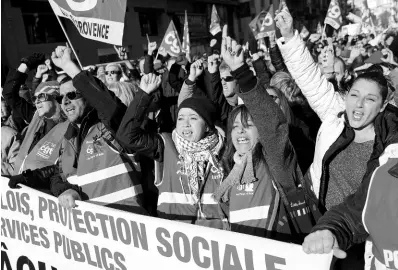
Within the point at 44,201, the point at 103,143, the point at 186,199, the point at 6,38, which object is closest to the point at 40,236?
the point at 44,201

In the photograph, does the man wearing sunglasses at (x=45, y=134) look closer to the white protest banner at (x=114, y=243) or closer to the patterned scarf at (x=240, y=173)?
the white protest banner at (x=114, y=243)

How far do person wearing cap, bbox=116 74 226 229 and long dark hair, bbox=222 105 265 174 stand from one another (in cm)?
7

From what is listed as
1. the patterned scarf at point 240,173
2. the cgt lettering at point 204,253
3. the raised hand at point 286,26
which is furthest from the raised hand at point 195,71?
the cgt lettering at point 204,253

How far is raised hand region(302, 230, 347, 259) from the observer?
1695 millimetres

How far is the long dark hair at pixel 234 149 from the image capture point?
243 cm

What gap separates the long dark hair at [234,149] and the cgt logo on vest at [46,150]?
154 cm

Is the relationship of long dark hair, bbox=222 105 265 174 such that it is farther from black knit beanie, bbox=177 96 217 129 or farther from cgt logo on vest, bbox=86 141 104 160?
cgt logo on vest, bbox=86 141 104 160

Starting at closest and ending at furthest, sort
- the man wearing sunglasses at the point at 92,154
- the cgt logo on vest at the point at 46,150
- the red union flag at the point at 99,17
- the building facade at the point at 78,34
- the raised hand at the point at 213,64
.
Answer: the man wearing sunglasses at the point at 92,154 < the cgt logo on vest at the point at 46,150 < the red union flag at the point at 99,17 < the raised hand at the point at 213,64 < the building facade at the point at 78,34

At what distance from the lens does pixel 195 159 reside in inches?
106

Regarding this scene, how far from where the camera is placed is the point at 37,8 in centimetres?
1656

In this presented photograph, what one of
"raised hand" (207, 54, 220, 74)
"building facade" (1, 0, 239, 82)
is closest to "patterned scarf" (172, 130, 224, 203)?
"raised hand" (207, 54, 220, 74)

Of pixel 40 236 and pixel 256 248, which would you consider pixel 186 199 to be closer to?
pixel 256 248

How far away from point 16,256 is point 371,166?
2.74m

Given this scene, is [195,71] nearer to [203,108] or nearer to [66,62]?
[203,108]
